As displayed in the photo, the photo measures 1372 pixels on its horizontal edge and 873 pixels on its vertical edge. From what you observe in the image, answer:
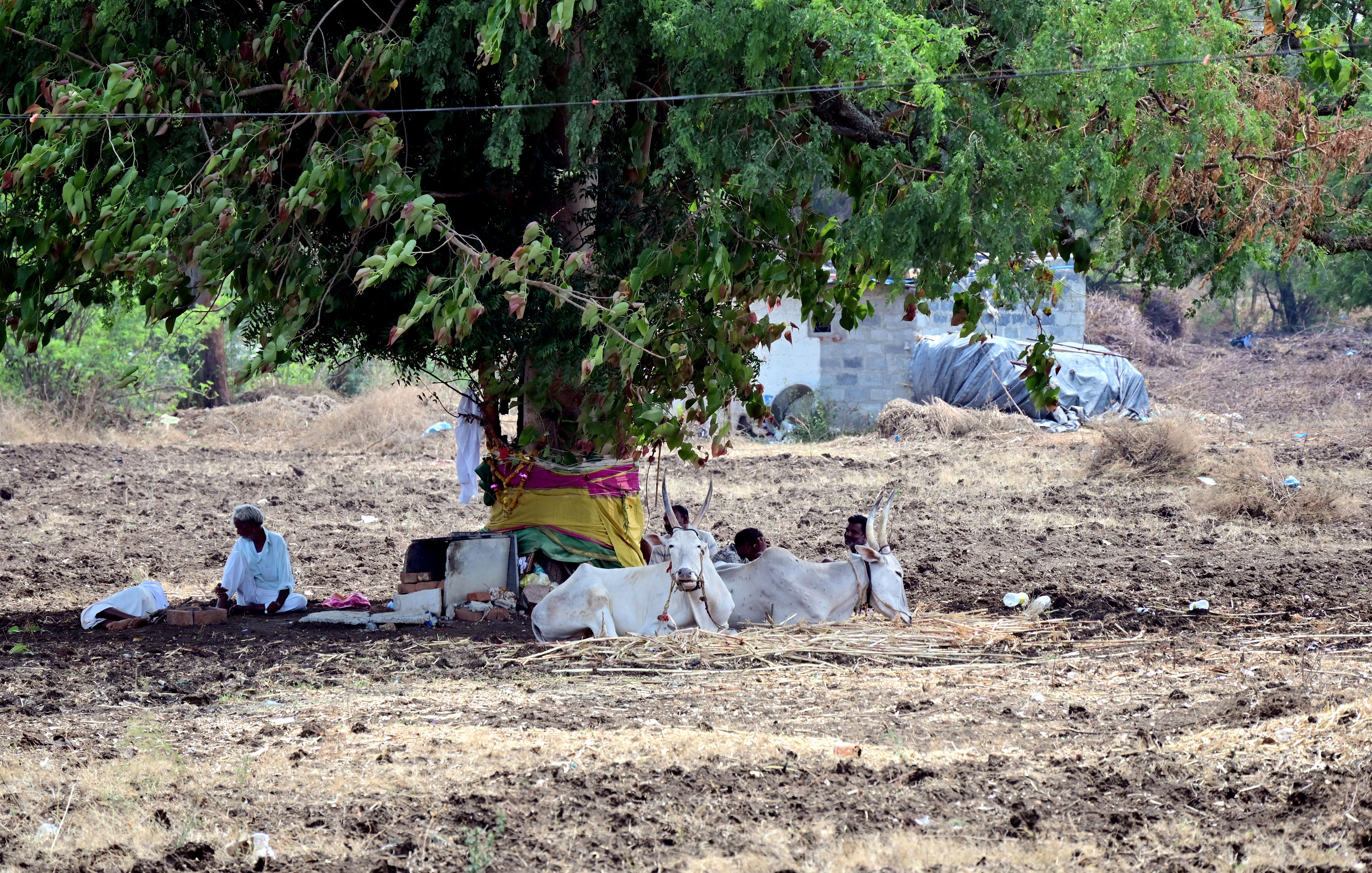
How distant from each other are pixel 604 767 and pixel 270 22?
4.77 meters

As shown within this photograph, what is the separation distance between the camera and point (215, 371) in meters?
27.4

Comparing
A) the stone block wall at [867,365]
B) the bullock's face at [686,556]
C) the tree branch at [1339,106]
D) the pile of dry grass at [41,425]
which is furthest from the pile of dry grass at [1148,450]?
the pile of dry grass at [41,425]

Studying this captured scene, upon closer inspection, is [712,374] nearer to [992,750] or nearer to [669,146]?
[669,146]

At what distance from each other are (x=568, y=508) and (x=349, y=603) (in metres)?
1.78

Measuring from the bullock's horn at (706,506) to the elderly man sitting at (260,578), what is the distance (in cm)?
300

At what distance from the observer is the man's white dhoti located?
32.1ft

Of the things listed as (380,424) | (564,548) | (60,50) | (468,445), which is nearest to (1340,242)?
(564,548)

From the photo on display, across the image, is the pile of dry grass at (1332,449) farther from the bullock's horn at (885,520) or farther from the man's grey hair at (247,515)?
the man's grey hair at (247,515)

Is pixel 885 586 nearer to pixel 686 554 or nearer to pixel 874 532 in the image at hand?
pixel 874 532

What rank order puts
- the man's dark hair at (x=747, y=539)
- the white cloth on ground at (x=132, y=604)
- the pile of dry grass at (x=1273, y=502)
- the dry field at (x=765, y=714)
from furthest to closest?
the pile of dry grass at (x=1273, y=502) → the man's dark hair at (x=747, y=539) → the white cloth on ground at (x=132, y=604) → the dry field at (x=765, y=714)

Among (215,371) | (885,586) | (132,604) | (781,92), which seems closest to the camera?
(781,92)

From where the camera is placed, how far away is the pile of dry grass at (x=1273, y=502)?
42.9 ft

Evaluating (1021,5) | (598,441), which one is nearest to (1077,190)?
(1021,5)

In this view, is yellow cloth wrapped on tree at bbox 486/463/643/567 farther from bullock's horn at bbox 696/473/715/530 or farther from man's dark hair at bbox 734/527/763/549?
man's dark hair at bbox 734/527/763/549
